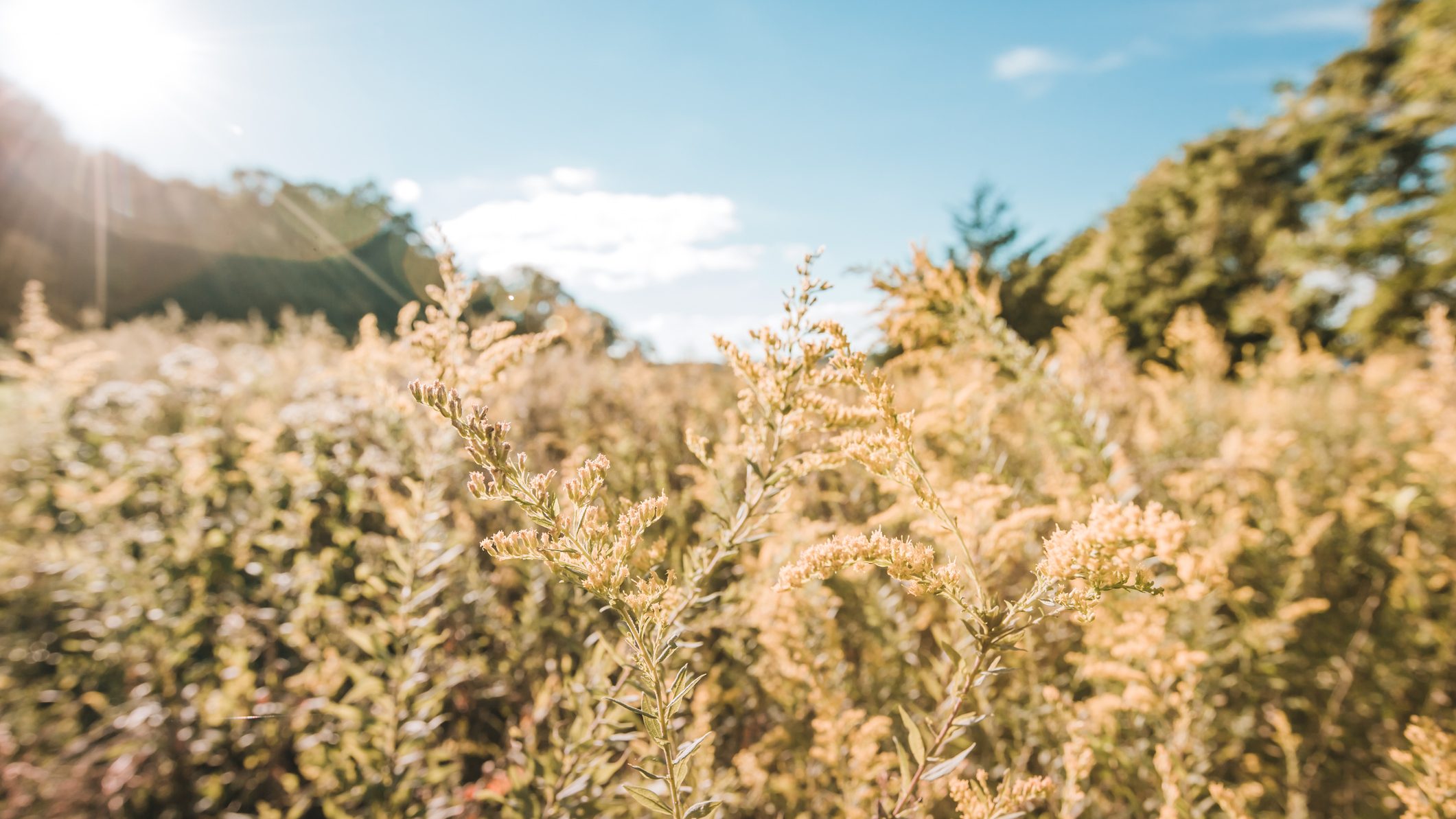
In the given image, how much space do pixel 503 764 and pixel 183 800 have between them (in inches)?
56.8

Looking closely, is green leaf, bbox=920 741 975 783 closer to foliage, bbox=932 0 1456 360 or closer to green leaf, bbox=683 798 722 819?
green leaf, bbox=683 798 722 819

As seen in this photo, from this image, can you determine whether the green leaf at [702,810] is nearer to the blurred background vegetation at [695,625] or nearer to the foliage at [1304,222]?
the blurred background vegetation at [695,625]

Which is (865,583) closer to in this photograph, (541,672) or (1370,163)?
(541,672)

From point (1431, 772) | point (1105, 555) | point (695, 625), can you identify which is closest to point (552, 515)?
point (695, 625)

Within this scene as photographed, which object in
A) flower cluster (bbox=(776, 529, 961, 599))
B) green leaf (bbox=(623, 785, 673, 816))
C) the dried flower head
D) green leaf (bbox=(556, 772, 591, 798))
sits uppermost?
flower cluster (bbox=(776, 529, 961, 599))

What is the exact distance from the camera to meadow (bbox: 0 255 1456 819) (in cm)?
93

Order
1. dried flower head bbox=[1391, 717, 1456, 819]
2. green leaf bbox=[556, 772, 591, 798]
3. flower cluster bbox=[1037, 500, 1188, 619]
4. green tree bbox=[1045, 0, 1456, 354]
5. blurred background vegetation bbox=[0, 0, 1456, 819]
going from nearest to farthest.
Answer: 1. flower cluster bbox=[1037, 500, 1188, 619]
2. dried flower head bbox=[1391, 717, 1456, 819]
3. green leaf bbox=[556, 772, 591, 798]
4. blurred background vegetation bbox=[0, 0, 1456, 819]
5. green tree bbox=[1045, 0, 1456, 354]

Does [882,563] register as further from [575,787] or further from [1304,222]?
[1304,222]

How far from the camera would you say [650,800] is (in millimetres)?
773

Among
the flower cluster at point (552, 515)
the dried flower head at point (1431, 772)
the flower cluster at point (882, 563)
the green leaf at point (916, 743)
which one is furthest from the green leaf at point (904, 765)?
the dried flower head at point (1431, 772)

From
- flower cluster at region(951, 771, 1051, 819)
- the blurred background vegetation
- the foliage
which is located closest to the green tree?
the foliage

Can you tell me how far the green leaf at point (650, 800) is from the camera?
755 millimetres

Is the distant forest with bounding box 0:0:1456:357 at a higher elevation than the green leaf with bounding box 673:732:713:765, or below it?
higher

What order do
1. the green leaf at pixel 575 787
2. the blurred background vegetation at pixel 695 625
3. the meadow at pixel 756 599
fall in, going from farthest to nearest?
the blurred background vegetation at pixel 695 625 → the green leaf at pixel 575 787 → the meadow at pixel 756 599
